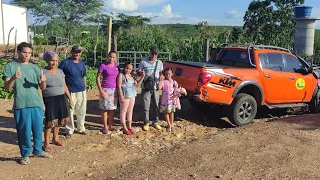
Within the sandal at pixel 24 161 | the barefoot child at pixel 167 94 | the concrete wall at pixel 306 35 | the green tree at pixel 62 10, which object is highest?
the green tree at pixel 62 10

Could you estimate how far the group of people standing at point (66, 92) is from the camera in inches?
185

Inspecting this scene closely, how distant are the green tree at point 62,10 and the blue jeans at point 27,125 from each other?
2752 centimetres

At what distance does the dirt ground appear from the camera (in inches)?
181

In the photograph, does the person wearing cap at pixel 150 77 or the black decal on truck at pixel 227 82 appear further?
the black decal on truck at pixel 227 82

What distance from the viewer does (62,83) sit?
17.2ft

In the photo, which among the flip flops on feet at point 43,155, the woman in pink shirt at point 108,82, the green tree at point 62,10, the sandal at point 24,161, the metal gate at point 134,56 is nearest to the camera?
the sandal at point 24,161

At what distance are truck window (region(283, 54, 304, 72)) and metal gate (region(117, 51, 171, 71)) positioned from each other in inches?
249

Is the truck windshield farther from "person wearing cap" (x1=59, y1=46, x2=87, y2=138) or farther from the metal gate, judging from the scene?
the metal gate

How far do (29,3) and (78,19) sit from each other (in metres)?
4.63

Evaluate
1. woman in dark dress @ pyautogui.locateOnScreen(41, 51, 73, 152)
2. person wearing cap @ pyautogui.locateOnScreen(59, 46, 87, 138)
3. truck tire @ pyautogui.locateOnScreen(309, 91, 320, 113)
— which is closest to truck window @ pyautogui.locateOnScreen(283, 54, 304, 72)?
truck tire @ pyautogui.locateOnScreen(309, 91, 320, 113)

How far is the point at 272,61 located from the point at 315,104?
1899 millimetres

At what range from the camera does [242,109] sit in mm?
7406

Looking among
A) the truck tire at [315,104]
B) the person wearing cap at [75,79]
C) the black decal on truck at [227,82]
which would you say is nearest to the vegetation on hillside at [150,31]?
the person wearing cap at [75,79]

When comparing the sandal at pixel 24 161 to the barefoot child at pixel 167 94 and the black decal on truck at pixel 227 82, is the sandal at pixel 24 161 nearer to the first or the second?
the barefoot child at pixel 167 94
